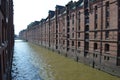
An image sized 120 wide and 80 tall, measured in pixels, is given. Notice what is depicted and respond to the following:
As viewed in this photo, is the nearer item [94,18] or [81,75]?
[81,75]

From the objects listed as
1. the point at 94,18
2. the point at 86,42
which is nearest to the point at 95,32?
the point at 94,18

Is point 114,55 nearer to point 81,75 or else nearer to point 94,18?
point 81,75

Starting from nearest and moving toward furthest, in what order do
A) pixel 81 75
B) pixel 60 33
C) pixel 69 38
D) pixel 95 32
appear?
pixel 81 75
pixel 95 32
pixel 69 38
pixel 60 33

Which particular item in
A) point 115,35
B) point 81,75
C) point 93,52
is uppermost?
point 115,35

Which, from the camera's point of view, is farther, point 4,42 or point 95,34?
point 95,34

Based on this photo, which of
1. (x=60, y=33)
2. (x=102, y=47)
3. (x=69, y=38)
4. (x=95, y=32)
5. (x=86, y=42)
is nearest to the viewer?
(x=102, y=47)

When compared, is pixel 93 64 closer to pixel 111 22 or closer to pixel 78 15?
pixel 111 22

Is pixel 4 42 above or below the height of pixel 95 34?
below

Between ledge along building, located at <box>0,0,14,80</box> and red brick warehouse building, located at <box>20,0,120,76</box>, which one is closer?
ledge along building, located at <box>0,0,14,80</box>

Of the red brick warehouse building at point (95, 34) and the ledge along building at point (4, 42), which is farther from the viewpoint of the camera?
the red brick warehouse building at point (95, 34)

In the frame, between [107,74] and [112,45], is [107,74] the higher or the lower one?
the lower one

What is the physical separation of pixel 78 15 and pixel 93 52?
32.1 feet

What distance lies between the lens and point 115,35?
24609 mm

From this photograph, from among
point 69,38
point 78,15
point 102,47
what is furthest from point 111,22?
point 69,38
